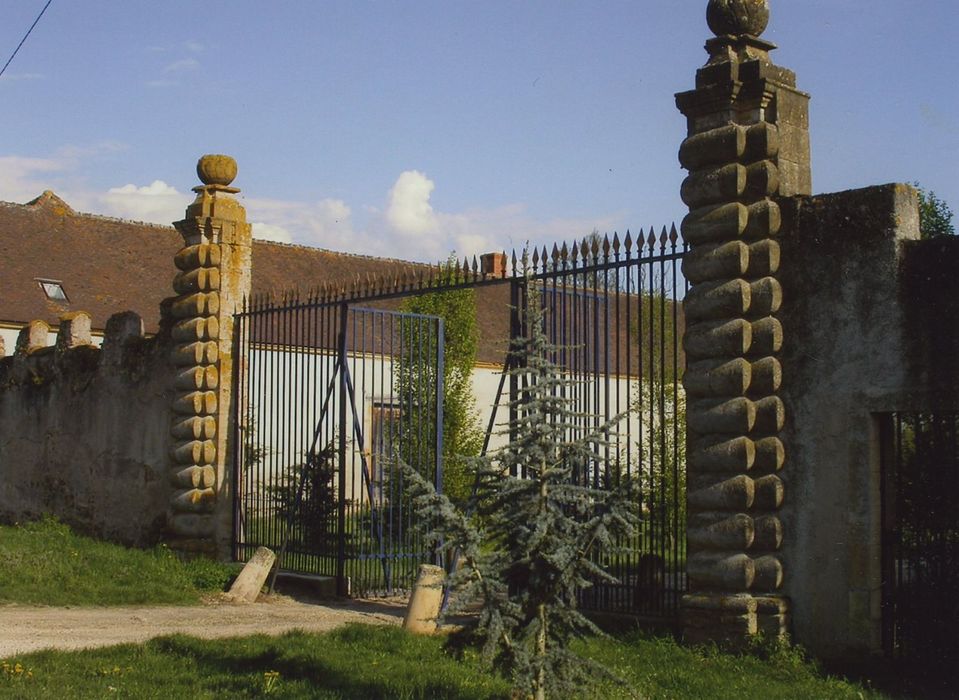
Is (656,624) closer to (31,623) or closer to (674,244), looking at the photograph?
(674,244)

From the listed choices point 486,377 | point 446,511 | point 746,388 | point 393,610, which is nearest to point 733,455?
point 746,388

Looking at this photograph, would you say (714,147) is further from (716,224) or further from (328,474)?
(328,474)

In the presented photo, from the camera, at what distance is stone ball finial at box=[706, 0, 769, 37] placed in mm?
8648

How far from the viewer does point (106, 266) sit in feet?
87.6

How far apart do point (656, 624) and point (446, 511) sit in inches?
135

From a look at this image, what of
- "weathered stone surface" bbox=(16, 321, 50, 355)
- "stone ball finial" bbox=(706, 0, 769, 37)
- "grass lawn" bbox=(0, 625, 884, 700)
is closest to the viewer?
"grass lawn" bbox=(0, 625, 884, 700)

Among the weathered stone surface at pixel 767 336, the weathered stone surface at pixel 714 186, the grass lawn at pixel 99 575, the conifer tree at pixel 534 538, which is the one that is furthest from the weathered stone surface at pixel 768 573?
the grass lawn at pixel 99 575

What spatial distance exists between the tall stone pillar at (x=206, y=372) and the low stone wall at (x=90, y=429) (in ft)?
1.52

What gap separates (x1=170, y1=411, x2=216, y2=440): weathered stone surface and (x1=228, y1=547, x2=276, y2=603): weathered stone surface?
2.01 metres

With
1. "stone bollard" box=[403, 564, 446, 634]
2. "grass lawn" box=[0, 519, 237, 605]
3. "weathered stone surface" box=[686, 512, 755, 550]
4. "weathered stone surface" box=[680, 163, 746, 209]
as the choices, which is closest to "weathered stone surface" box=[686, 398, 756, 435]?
"weathered stone surface" box=[686, 512, 755, 550]

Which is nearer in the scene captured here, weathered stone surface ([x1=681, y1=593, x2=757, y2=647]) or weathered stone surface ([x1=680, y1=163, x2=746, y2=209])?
weathered stone surface ([x1=681, y1=593, x2=757, y2=647])

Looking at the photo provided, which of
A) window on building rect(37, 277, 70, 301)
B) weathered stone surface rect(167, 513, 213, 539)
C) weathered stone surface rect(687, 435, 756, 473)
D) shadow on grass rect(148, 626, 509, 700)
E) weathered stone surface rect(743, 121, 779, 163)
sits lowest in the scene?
shadow on grass rect(148, 626, 509, 700)

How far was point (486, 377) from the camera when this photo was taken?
27953 millimetres

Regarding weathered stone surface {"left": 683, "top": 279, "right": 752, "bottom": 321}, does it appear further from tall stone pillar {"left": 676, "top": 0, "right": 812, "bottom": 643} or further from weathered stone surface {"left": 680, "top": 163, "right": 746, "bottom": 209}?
weathered stone surface {"left": 680, "top": 163, "right": 746, "bottom": 209}
